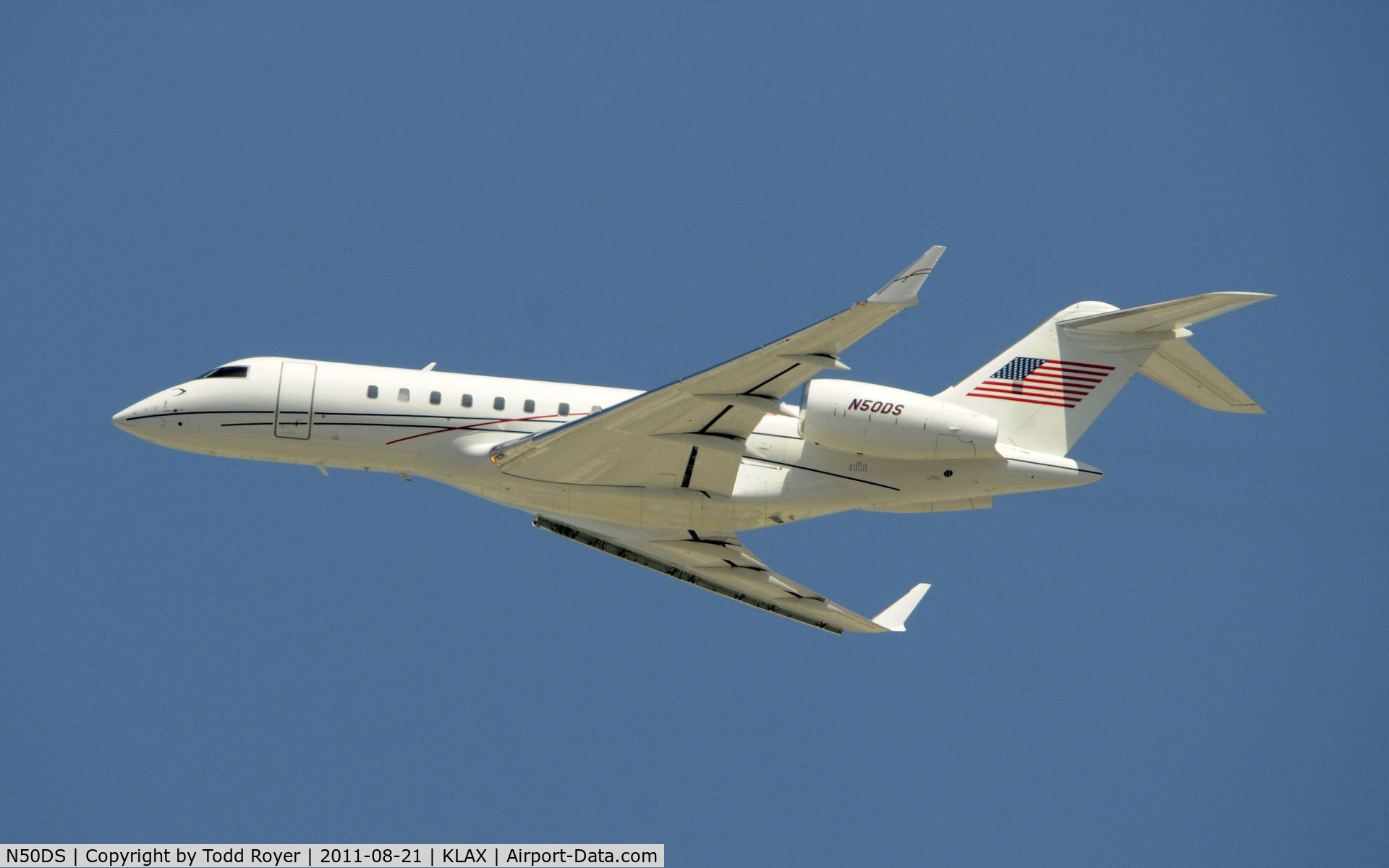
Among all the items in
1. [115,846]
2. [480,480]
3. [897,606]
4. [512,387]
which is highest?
[512,387]

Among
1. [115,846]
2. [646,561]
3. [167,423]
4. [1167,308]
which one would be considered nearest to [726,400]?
[646,561]

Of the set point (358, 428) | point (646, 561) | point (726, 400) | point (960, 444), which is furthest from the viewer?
point (646, 561)

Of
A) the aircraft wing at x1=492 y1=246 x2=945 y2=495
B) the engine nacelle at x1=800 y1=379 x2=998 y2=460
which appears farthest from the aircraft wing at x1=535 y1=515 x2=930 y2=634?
the engine nacelle at x1=800 y1=379 x2=998 y2=460

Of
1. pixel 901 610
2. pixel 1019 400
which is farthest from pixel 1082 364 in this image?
pixel 901 610

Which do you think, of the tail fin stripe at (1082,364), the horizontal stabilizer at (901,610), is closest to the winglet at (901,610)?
the horizontal stabilizer at (901,610)

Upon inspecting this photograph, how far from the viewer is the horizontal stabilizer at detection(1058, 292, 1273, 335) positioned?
1923 cm

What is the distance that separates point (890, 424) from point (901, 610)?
20.1 feet

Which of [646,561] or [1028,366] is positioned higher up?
[1028,366]

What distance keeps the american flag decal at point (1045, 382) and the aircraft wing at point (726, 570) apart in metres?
4.82

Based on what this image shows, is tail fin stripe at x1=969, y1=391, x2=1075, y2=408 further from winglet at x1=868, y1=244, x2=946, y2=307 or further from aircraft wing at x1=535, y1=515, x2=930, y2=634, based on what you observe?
winglet at x1=868, y1=244, x2=946, y2=307

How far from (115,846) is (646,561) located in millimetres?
9834

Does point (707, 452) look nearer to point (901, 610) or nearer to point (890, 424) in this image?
point (890, 424)

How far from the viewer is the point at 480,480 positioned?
21297 millimetres

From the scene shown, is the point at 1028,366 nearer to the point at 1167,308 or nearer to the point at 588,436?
the point at 1167,308
